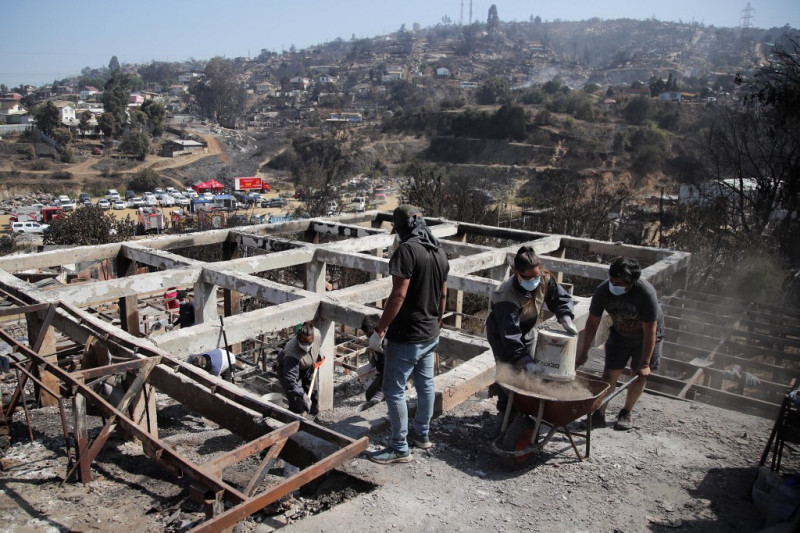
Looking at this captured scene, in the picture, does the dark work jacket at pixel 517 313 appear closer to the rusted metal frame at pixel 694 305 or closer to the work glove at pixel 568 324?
the work glove at pixel 568 324

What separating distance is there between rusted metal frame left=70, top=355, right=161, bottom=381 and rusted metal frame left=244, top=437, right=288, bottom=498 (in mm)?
1735

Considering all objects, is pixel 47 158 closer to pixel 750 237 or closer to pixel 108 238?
→ pixel 108 238

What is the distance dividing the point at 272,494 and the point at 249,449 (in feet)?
1.73

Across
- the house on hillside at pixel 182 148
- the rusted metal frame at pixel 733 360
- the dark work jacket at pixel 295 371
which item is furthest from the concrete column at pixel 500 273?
the house on hillside at pixel 182 148

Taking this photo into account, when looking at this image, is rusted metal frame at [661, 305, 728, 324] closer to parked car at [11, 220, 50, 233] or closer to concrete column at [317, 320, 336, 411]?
concrete column at [317, 320, 336, 411]

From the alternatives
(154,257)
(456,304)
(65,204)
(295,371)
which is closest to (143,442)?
Answer: (295,371)

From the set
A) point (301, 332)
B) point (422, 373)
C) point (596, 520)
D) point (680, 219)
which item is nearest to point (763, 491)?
point (596, 520)

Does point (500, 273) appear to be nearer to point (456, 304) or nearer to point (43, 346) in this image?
point (456, 304)

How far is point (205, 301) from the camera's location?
1020cm

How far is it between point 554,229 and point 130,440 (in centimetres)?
2013

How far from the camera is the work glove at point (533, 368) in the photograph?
489cm

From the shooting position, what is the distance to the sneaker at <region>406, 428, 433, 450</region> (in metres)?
5.13

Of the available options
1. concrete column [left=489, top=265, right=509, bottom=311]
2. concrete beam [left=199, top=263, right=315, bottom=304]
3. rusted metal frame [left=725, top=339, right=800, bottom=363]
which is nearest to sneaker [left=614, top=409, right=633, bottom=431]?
concrete beam [left=199, top=263, right=315, bottom=304]

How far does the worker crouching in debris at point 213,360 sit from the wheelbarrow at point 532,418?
375cm
